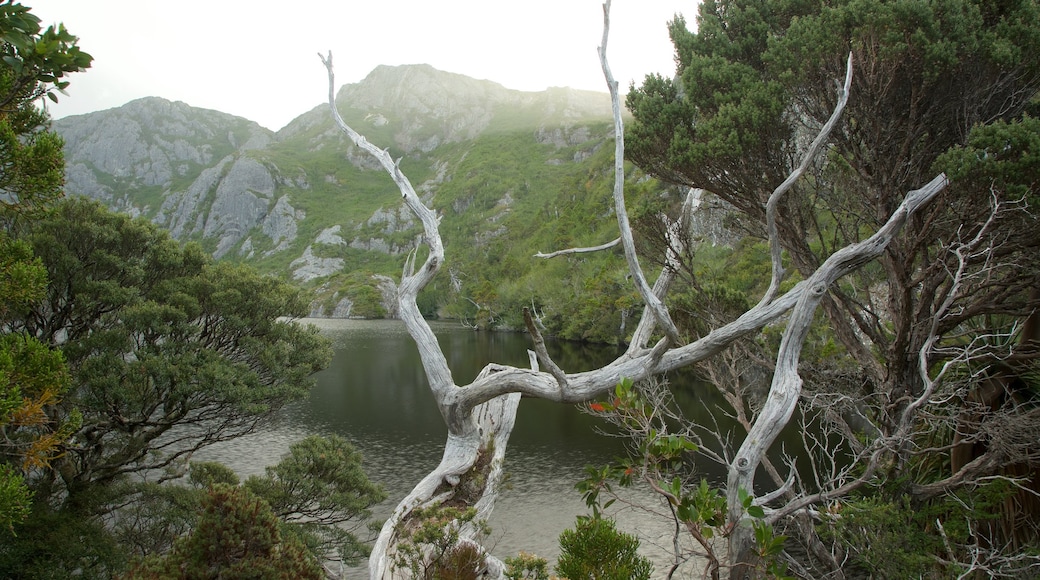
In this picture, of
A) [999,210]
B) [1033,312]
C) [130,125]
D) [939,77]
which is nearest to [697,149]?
[939,77]

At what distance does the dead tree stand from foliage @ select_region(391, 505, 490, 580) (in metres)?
0.13

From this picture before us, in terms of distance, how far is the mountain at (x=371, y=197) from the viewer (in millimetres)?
76812

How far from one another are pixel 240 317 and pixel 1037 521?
12.7m

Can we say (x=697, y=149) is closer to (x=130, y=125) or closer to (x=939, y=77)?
(x=939, y=77)

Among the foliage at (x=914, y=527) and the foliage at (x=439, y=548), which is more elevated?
Result: the foliage at (x=439, y=548)

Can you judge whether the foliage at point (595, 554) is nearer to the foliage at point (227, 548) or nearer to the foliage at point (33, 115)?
the foliage at point (227, 548)

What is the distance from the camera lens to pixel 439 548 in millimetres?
4285

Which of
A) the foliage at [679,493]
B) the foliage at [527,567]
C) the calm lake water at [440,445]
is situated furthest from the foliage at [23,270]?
the calm lake water at [440,445]

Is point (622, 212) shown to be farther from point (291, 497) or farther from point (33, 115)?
point (291, 497)

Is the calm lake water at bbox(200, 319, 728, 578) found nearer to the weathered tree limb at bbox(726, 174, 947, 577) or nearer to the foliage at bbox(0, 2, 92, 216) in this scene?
the weathered tree limb at bbox(726, 174, 947, 577)

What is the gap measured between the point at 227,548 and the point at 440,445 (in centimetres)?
1690

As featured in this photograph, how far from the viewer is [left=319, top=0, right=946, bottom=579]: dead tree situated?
3.89 meters

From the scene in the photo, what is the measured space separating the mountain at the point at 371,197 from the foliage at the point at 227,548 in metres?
46.3

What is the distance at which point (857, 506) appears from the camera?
21.3ft
